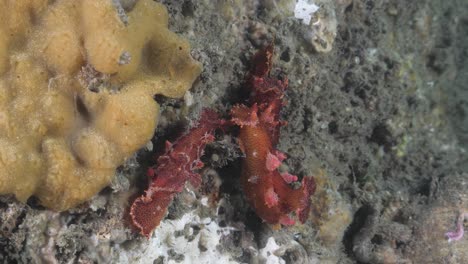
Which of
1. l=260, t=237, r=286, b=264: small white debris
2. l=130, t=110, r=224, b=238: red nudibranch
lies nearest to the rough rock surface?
l=260, t=237, r=286, b=264: small white debris

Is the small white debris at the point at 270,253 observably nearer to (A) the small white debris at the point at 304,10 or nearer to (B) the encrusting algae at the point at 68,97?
(B) the encrusting algae at the point at 68,97

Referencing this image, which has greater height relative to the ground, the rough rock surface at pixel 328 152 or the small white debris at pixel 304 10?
the small white debris at pixel 304 10

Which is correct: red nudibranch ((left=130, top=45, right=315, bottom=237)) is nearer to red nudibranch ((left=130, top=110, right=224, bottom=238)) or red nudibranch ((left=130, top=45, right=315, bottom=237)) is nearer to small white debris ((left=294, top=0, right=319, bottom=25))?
red nudibranch ((left=130, top=110, right=224, bottom=238))

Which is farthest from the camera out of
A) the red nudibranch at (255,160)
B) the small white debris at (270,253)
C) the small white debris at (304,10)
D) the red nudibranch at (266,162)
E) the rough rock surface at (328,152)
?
the small white debris at (304,10)

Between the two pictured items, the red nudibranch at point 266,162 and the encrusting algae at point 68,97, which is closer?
the encrusting algae at point 68,97

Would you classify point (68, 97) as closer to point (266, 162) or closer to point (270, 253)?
point (266, 162)

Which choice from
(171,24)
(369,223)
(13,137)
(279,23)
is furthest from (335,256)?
(13,137)

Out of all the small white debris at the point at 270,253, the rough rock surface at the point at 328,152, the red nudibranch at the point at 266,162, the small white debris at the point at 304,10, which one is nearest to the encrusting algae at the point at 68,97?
the rough rock surface at the point at 328,152
